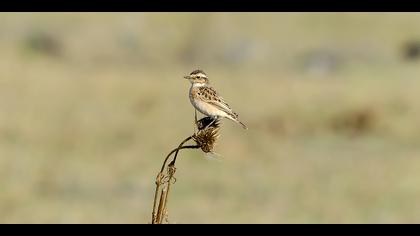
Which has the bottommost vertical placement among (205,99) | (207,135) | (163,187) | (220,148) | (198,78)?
(163,187)

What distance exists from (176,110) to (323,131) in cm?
437

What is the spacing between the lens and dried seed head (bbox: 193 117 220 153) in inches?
209

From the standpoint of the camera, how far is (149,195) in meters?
22.0

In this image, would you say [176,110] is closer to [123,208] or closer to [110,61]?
[123,208]

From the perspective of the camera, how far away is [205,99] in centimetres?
660

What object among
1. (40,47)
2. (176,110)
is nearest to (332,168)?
(176,110)

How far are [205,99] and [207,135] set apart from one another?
1175mm

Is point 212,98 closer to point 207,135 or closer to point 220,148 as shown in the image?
point 207,135

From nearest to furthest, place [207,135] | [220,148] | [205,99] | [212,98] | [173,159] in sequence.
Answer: [173,159] → [207,135] → [205,99] → [212,98] → [220,148]

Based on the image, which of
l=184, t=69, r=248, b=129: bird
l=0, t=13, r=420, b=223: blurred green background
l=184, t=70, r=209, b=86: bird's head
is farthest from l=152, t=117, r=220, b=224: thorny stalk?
l=0, t=13, r=420, b=223: blurred green background

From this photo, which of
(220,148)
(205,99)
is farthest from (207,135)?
(220,148)

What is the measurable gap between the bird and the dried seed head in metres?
0.44

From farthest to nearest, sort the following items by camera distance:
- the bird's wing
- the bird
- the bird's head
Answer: the bird's head < the bird's wing < the bird

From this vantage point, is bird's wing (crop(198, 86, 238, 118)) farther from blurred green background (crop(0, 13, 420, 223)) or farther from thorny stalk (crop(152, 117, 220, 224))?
blurred green background (crop(0, 13, 420, 223))
